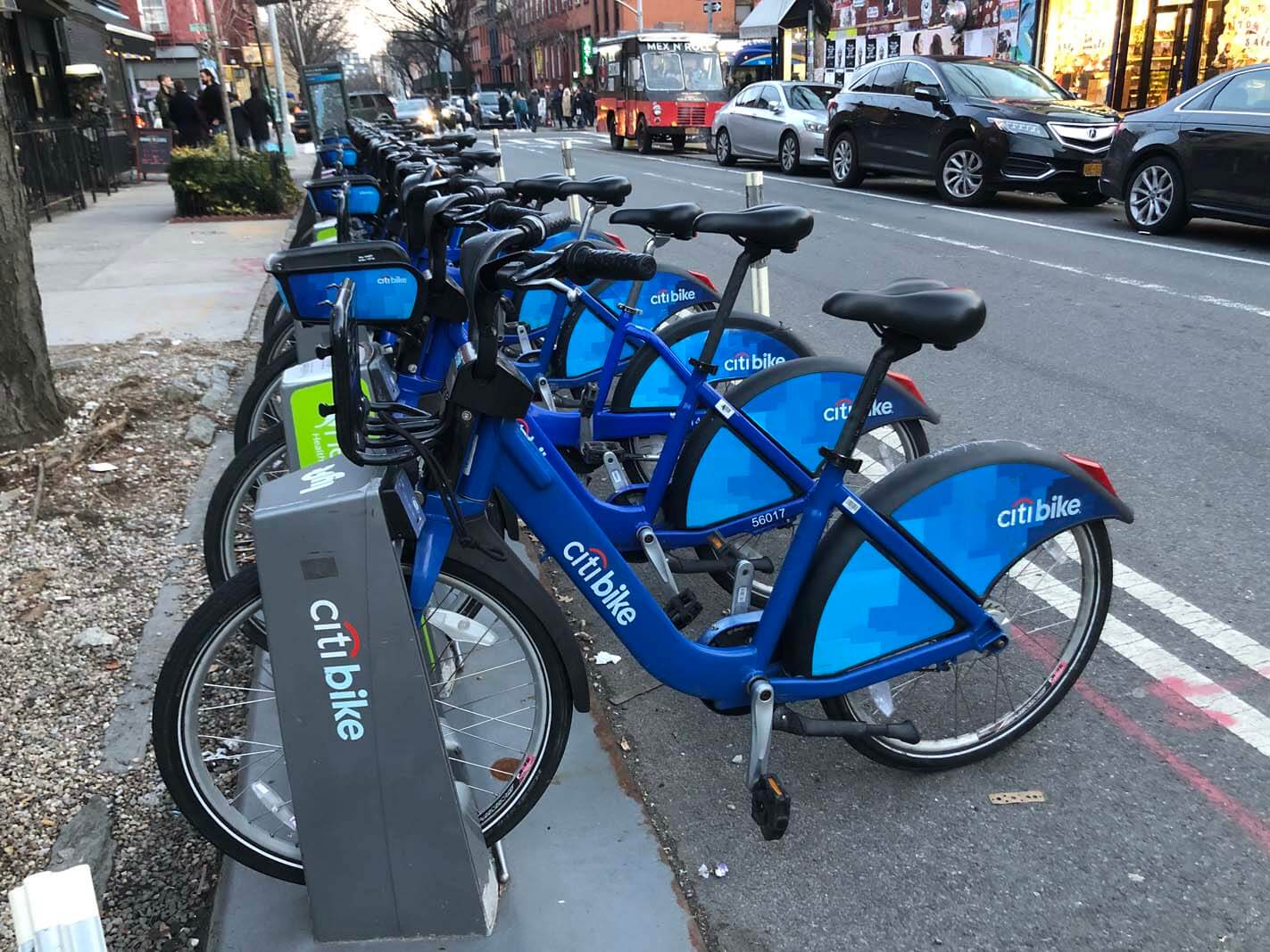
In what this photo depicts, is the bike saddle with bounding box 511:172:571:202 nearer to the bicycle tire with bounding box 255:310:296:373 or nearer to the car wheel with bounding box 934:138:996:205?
the bicycle tire with bounding box 255:310:296:373

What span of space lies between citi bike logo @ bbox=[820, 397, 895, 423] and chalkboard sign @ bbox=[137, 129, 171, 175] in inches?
792

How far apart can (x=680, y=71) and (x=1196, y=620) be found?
88.6ft

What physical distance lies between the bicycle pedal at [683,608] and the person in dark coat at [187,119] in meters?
19.3

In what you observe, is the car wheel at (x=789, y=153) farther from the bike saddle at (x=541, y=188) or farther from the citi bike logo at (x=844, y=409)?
the citi bike logo at (x=844, y=409)

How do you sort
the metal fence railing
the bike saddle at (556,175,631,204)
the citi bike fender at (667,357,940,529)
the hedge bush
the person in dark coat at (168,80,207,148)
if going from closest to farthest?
the citi bike fender at (667,357,940,529), the bike saddle at (556,175,631,204), the metal fence railing, the hedge bush, the person in dark coat at (168,80,207,148)

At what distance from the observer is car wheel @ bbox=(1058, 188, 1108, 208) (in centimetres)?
1299

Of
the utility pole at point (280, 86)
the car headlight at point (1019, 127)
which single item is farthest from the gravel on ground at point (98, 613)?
the utility pole at point (280, 86)

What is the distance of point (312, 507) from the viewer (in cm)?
199

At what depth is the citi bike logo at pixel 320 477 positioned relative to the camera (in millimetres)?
2062

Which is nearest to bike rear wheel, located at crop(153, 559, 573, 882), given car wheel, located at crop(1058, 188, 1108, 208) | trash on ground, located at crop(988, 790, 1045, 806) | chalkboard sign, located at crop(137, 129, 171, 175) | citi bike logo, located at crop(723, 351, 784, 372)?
trash on ground, located at crop(988, 790, 1045, 806)

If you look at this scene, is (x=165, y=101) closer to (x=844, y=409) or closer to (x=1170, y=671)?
(x=844, y=409)

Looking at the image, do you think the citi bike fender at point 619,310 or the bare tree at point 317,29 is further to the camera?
the bare tree at point 317,29

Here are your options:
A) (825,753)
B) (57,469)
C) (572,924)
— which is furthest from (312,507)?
(57,469)

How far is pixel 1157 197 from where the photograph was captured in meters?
11.1
